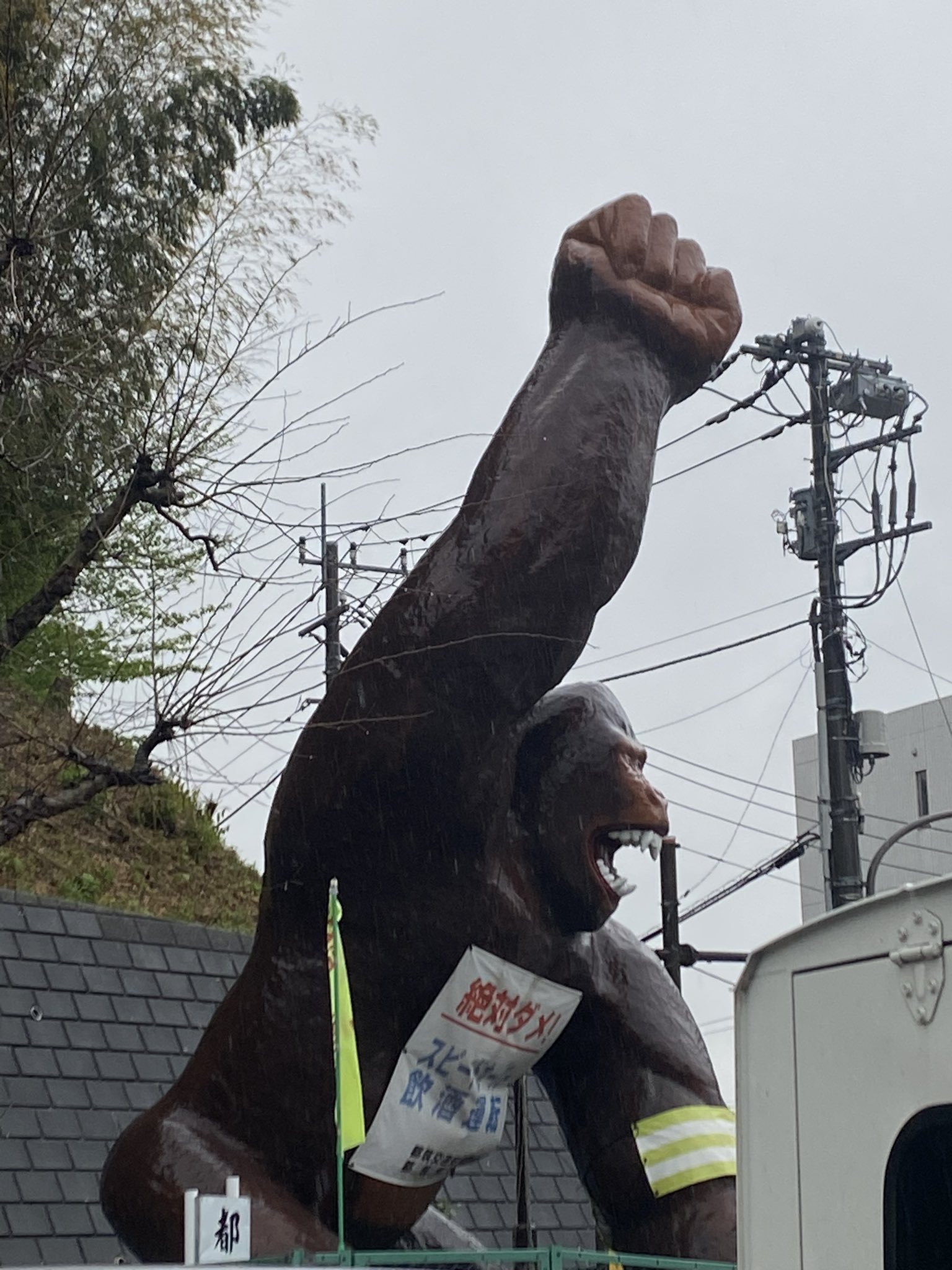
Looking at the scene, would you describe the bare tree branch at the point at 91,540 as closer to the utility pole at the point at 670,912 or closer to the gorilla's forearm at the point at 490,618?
the gorilla's forearm at the point at 490,618

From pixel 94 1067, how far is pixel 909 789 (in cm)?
2390

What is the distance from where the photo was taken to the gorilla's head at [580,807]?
6.43m

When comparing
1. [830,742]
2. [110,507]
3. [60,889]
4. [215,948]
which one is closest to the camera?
[110,507]

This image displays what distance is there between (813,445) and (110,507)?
9.56 metres

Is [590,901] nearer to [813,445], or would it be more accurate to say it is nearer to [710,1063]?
[710,1063]

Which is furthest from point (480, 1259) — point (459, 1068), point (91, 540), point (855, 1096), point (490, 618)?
point (855, 1096)

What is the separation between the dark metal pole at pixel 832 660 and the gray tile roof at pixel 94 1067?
3777 mm

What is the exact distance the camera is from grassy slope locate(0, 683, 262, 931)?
1315 cm

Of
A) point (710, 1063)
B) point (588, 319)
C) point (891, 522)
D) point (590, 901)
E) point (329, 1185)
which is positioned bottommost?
point (329, 1185)

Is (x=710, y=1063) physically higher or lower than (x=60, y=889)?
lower

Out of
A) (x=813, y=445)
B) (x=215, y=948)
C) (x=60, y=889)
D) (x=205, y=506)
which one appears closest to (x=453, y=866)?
(x=205, y=506)

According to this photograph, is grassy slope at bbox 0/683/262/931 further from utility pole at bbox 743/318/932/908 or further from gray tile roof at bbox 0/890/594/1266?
utility pole at bbox 743/318/932/908

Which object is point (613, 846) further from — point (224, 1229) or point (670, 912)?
point (670, 912)

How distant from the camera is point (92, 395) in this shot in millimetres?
7391
